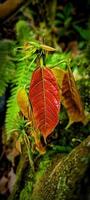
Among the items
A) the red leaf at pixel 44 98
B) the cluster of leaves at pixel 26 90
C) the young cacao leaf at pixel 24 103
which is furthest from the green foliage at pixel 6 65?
the red leaf at pixel 44 98

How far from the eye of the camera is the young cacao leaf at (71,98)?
180cm

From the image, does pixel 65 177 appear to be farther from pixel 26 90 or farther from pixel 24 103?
pixel 26 90

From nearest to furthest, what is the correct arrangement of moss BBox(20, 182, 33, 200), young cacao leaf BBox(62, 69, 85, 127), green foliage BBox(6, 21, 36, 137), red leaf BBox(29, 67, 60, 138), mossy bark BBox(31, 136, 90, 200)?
mossy bark BBox(31, 136, 90, 200)
red leaf BBox(29, 67, 60, 138)
young cacao leaf BBox(62, 69, 85, 127)
moss BBox(20, 182, 33, 200)
green foliage BBox(6, 21, 36, 137)

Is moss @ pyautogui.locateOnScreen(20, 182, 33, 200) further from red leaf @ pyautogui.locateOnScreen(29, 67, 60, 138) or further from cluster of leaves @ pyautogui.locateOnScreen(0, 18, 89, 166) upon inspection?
red leaf @ pyautogui.locateOnScreen(29, 67, 60, 138)

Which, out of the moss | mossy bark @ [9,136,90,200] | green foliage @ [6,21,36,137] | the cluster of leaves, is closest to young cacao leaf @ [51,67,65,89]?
the cluster of leaves

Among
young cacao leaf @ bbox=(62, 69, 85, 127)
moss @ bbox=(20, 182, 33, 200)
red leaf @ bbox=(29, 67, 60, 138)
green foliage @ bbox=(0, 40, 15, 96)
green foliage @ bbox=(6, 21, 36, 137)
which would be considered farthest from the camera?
green foliage @ bbox=(0, 40, 15, 96)

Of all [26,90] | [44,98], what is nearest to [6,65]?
[26,90]

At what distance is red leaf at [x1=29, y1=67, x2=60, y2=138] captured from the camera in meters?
1.66

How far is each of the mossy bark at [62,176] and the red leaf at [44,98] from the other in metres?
0.19

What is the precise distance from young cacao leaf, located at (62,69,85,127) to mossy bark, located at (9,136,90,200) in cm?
20

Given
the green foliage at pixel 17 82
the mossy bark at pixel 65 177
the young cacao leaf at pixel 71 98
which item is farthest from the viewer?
the green foliage at pixel 17 82

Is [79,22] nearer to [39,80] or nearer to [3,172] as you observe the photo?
[3,172]

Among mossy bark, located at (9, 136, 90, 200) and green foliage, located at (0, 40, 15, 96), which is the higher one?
green foliage, located at (0, 40, 15, 96)

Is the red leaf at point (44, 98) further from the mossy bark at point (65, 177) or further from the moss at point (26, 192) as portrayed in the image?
the moss at point (26, 192)
